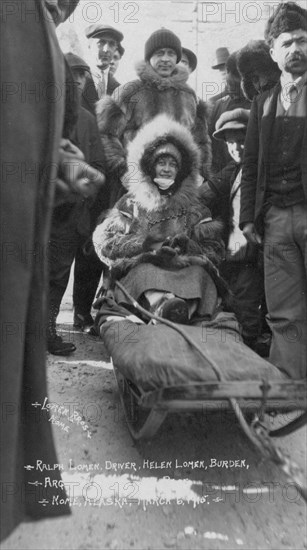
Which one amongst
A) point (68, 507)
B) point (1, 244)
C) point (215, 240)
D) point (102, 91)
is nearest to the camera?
point (1, 244)

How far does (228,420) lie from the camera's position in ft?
7.16

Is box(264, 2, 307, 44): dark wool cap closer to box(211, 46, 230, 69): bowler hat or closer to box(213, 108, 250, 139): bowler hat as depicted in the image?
box(211, 46, 230, 69): bowler hat

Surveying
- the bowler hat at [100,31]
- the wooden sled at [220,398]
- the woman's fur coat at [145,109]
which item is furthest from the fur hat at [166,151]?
the wooden sled at [220,398]

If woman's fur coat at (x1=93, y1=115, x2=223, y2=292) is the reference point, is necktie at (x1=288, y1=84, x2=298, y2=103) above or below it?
above

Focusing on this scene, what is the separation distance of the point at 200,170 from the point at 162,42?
67cm

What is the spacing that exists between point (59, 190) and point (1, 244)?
1.12 feet

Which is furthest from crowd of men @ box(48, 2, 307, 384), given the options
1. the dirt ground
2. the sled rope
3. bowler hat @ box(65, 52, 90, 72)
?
the sled rope

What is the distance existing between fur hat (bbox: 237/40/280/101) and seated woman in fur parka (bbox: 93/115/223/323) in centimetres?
36

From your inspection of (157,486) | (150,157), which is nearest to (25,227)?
(157,486)

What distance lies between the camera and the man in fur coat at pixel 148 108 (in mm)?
2246

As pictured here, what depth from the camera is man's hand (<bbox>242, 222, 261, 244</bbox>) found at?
2.34 metres

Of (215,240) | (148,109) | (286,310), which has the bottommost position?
(286,310)

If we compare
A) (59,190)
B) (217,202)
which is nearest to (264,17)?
(217,202)

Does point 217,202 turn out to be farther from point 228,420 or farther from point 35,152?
point 35,152
